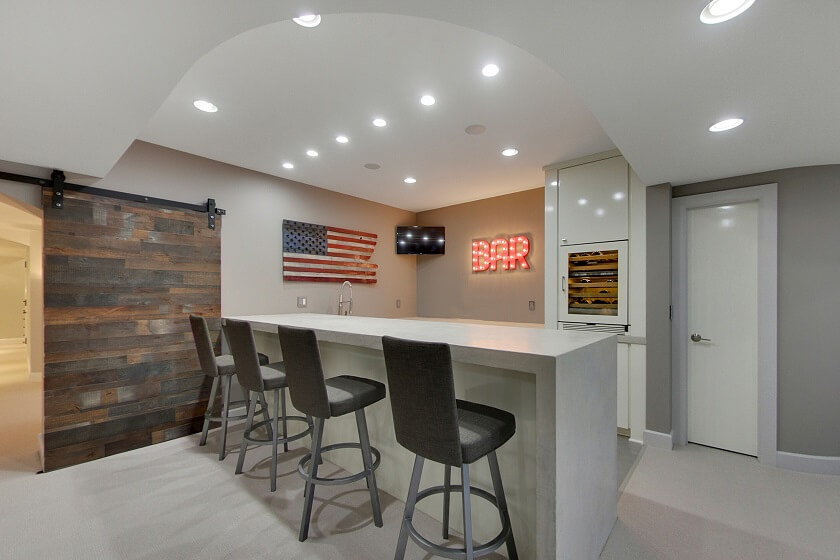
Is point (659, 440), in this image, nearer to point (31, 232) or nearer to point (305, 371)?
point (305, 371)

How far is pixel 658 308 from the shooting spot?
3.17 m

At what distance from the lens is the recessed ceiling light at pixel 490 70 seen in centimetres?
202

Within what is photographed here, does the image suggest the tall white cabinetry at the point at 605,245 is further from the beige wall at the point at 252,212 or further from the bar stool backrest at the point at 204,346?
A: the bar stool backrest at the point at 204,346

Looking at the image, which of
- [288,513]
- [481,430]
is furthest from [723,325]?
[288,513]

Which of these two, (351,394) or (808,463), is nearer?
(351,394)

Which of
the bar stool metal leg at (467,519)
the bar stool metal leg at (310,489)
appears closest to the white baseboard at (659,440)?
the bar stool metal leg at (467,519)

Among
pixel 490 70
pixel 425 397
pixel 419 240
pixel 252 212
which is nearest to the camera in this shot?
pixel 425 397

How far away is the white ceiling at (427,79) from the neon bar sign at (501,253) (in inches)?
62.4

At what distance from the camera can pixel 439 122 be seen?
2.72 m

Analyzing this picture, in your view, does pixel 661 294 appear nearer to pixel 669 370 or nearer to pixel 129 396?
pixel 669 370

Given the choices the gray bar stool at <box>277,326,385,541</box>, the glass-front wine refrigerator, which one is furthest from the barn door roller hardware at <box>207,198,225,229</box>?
the glass-front wine refrigerator

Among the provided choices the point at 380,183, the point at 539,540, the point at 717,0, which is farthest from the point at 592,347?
the point at 380,183

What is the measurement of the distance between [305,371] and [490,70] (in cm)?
195

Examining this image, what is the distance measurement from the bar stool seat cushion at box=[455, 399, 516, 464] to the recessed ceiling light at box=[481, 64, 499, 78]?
6.00ft
